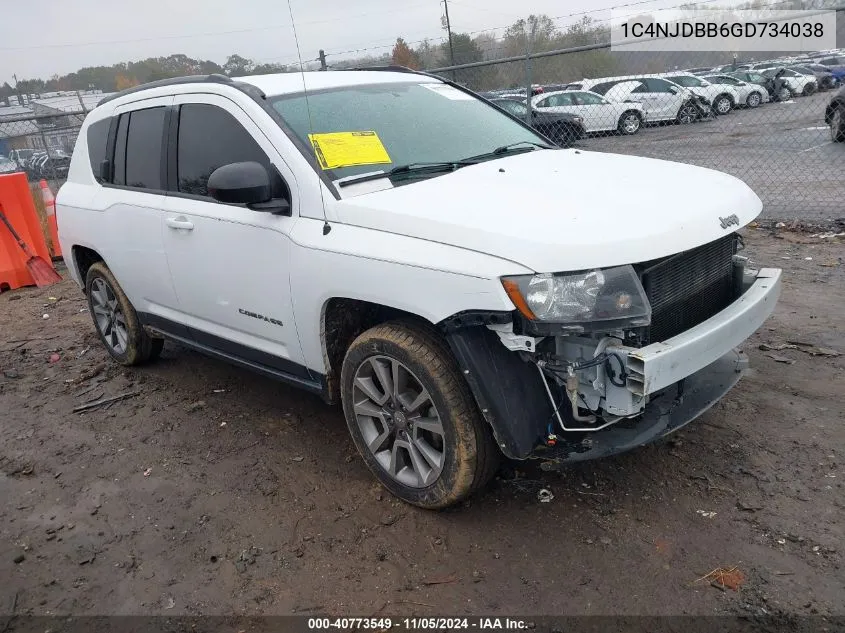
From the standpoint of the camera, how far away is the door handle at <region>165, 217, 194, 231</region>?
3.80 metres

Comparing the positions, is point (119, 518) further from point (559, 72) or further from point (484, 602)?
point (559, 72)

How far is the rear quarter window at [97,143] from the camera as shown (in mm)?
4719

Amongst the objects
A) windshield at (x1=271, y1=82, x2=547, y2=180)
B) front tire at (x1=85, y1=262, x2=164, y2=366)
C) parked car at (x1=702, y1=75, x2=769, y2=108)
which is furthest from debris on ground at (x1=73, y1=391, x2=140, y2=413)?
parked car at (x1=702, y1=75, x2=769, y2=108)

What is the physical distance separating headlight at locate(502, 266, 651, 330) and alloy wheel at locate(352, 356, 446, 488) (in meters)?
0.64

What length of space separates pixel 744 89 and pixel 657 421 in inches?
929

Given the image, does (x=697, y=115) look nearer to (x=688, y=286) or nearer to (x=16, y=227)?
(x=16, y=227)

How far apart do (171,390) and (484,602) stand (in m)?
3.04

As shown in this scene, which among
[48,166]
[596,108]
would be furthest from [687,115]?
→ [48,166]

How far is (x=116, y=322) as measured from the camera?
16.9ft

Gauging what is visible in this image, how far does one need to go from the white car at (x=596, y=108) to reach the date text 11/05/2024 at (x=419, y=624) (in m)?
15.8

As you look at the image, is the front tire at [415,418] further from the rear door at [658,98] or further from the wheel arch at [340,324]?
the rear door at [658,98]

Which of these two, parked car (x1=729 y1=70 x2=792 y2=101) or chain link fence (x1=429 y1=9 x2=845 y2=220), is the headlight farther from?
parked car (x1=729 y1=70 x2=792 y2=101)

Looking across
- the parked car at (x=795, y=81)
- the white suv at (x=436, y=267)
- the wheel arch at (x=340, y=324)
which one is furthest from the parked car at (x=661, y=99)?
the wheel arch at (x=340, y=324)

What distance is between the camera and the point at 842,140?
44.3 feet
